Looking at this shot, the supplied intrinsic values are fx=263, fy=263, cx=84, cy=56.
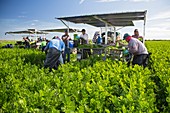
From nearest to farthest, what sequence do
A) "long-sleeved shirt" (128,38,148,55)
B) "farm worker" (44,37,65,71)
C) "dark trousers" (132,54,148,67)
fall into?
"long-sleeved shirt" (128,38,148,55) → "dark trousers" (132,54,148,67) → "farm worker" (44,37,65,71)

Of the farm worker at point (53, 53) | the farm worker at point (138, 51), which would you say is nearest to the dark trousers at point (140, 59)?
the farm worker at point (138, 51)

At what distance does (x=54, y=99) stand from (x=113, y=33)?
12978 millimetres

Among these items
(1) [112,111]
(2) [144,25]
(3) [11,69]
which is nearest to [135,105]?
(1) [112,111]

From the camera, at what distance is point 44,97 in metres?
3.93

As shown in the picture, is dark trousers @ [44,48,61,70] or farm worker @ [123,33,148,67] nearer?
farm worker @ [123,33,148,67]

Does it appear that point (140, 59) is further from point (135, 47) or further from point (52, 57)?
point (52, 57)

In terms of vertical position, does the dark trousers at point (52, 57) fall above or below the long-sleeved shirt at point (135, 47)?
below

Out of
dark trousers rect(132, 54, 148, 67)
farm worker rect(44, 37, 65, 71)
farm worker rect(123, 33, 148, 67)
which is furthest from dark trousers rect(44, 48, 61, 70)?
dark trousers rect(132, 54, 148, 67)

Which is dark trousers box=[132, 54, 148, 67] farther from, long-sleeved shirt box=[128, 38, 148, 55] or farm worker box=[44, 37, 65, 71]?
farm worker box=[44, 37, 65, 71]

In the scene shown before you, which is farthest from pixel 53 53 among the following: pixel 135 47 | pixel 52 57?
pixel 135 47

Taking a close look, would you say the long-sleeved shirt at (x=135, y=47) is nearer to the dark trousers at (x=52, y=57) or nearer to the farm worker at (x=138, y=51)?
the farm worker at (x=138, y=51)

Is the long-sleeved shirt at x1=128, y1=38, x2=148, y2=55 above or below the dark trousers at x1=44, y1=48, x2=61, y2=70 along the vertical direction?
above

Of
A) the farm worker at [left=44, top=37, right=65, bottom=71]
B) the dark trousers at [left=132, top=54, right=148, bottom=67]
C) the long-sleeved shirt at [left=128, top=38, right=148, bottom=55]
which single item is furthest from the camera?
the farm worker at [left=44, top=37, right=65, bottom=71]

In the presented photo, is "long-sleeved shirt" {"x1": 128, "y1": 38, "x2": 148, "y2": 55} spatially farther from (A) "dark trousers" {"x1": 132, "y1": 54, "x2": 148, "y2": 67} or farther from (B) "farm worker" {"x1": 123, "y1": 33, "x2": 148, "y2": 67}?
(A) "dark trousers" {"x1": 132, "y1": 54, "x2": 148, "y2": 67}
